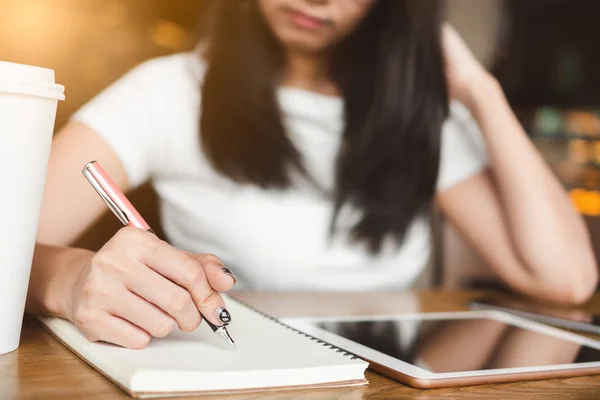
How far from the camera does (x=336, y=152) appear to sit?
105 centimetres

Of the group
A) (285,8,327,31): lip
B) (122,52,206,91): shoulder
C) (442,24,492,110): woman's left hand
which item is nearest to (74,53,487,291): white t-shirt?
(122,52,206,91): shoulder

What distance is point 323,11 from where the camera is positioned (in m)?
1.00

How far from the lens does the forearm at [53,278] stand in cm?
48

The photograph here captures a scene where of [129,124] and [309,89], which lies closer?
[129,124]

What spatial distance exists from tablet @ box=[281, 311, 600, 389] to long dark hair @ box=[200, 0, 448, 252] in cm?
38

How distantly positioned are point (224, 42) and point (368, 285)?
1.59ft

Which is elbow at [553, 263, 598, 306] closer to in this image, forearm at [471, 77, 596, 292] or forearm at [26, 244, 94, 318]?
forearm at [471, 77, 596, 292]

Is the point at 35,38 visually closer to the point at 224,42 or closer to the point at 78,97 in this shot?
the point at 78,97

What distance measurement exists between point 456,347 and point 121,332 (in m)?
0.30

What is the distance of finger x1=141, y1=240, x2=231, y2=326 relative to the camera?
408 mm

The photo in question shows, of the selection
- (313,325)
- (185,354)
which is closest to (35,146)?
(185,354)

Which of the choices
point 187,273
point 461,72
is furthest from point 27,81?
point 461,72

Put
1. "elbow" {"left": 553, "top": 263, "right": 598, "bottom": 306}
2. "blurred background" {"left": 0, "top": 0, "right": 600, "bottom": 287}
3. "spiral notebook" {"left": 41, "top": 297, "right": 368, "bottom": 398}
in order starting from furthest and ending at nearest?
"blurred background" {"left": 0, "top": 0, "right": 600, "bottom": 287} → "elbow" {"left": 553, "top": 263, "right": 598, "bottom": 306} → "spiral notebook" {"left": 41, "top": 297, "right": 368, "bottom": 398}

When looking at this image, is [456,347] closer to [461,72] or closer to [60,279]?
[60,279]
